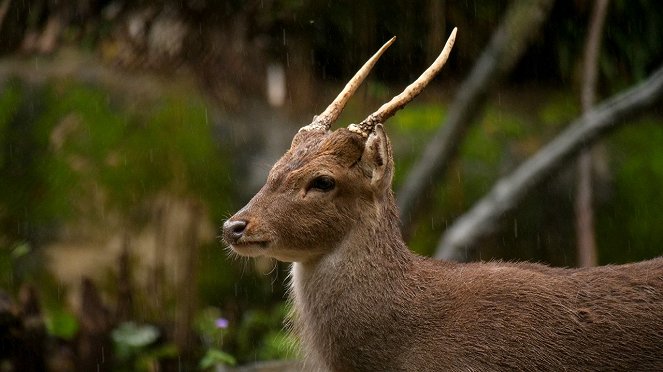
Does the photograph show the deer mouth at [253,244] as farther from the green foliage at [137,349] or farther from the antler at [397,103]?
the green foliage at [137,349]

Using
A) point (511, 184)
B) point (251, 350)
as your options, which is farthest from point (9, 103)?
point (511, 184)

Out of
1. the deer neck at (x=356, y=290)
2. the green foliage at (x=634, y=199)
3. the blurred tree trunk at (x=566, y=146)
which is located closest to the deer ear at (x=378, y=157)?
the deer neck at (x=356, y=290)

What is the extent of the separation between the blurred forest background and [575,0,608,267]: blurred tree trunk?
0.10ft

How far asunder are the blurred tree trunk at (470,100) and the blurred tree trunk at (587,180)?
486 mm

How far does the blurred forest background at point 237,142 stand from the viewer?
8.50 metres

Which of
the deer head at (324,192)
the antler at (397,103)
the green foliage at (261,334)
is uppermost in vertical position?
the antler at (397,103)

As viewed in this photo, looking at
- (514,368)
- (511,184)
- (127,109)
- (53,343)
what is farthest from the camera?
(127,109)

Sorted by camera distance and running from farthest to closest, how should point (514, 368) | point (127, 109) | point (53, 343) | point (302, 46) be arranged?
point (302, 46) → point (127, 109) → point (53, 343) → point (514, 368)

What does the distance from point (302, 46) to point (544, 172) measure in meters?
2.66

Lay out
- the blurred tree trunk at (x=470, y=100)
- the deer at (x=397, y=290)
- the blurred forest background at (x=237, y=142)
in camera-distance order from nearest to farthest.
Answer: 1. the deer at (x=397, y=290)
2. the blurred forest background at (x=237, y=142)
3. the blurred tree trunk at (x=470, y=100)

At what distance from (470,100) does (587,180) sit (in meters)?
1.19

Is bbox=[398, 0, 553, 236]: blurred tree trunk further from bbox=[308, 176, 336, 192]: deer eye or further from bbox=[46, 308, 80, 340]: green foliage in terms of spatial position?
bbox=[308, 176, 336, 192]: deer eye

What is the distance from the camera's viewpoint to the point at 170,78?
9273 mm

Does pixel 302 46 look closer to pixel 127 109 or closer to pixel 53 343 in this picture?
pixel 127 109
